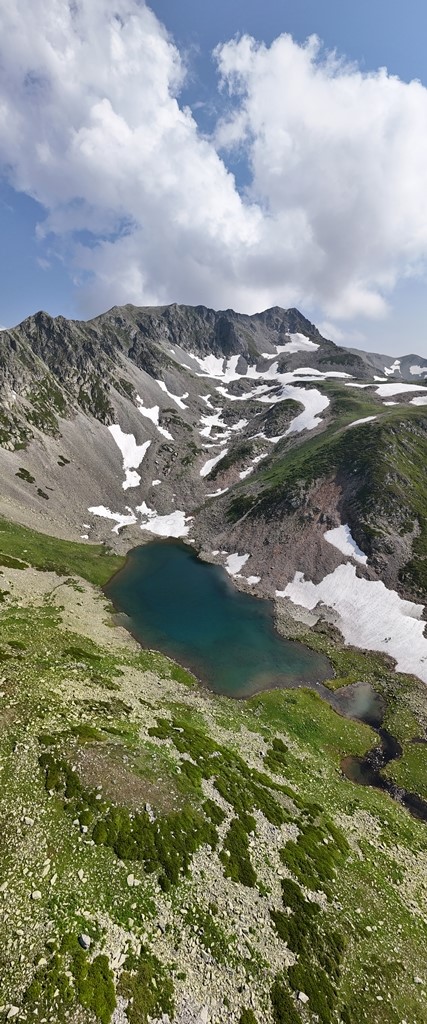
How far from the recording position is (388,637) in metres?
68.9

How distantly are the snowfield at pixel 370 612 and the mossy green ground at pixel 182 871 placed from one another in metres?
30.7

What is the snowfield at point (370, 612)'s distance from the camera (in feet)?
215

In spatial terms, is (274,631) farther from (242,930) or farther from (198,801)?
(242,930)

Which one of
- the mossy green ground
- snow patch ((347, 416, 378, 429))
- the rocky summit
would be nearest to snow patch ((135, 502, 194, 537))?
the rocky summit

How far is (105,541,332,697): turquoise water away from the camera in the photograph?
56906mm

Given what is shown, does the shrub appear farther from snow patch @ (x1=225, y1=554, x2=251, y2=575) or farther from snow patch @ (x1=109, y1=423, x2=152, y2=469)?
snow patch @ (x1=109, y1=423, x2=152, y2=469)

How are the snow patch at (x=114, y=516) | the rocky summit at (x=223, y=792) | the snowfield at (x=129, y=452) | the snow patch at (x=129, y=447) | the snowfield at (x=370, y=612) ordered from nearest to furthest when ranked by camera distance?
the rocky summit at (x=223, y=792) < the snowfield at (x=370, y=612) < the snow patch at (x=114, y=516) < the snowfield at (x=129, y=452) < the snow patch at (x=129, y=447)

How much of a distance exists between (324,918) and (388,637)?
50.9 m

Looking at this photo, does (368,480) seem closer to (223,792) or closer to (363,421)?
(363,421)

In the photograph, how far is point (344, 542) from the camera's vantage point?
93.8 m

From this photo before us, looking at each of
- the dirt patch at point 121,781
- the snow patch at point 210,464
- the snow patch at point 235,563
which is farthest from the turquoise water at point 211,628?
the snow patch at point 210,464

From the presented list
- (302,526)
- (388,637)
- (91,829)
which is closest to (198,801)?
(91,829)

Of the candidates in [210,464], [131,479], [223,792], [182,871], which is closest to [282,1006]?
[182,871]

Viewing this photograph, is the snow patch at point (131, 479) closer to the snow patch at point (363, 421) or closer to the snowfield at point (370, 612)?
the snowfield at point (370, 612)
